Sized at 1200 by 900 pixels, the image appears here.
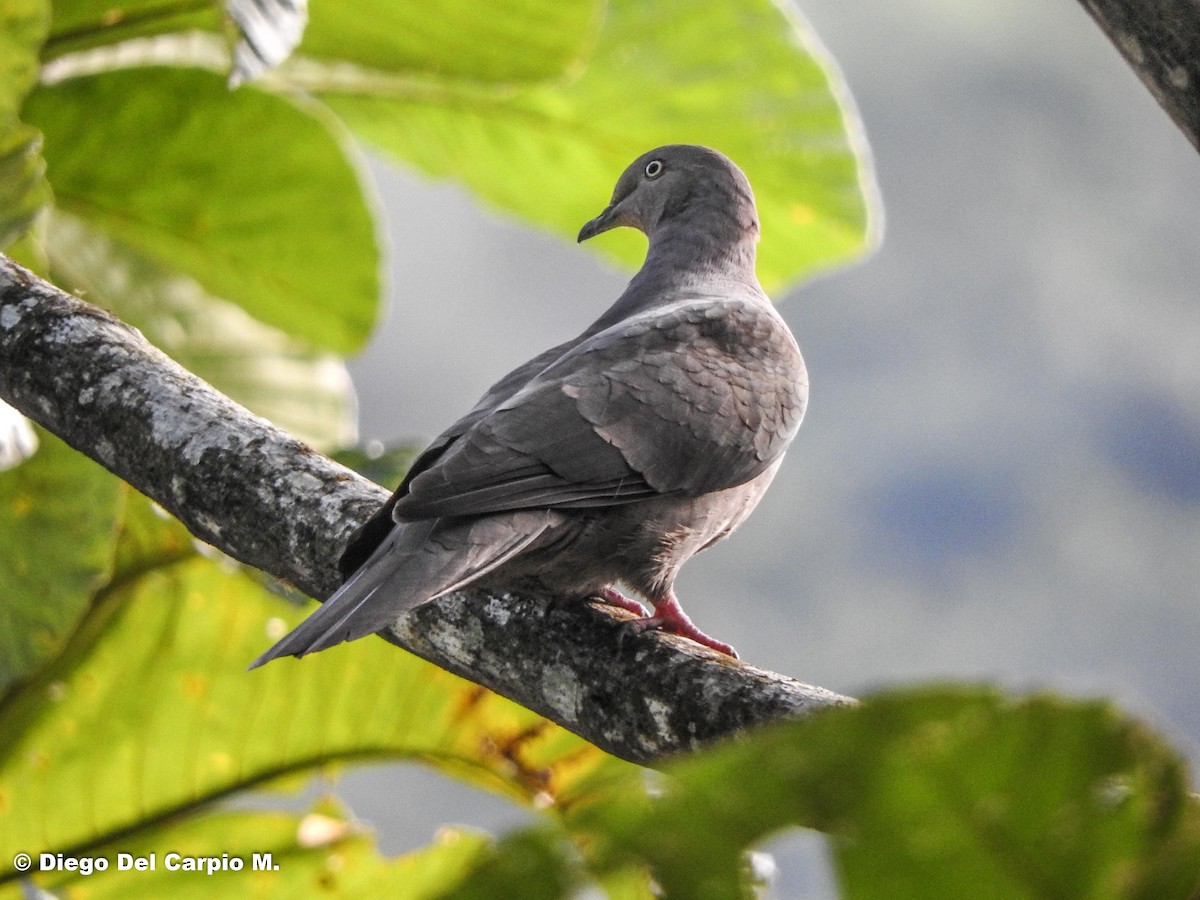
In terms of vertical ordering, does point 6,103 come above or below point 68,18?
below

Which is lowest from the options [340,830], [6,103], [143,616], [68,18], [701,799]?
[701,799]

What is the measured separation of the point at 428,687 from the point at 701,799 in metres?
2.37

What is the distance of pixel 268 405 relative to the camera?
3.97 m

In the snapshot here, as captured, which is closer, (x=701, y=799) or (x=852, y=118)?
(x=701, y=799)

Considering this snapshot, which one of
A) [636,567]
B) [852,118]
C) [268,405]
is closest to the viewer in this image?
[636,567]

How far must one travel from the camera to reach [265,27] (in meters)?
2.78

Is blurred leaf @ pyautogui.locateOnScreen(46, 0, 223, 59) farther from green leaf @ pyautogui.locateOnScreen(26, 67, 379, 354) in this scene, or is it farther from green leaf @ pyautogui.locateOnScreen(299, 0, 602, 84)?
green leaf @ pyautogui.locateOnScreen(299, 0, 602, 84)

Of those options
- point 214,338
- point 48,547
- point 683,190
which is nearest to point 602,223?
point 683,190

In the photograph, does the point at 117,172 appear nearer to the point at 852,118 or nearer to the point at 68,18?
the point at 68,18

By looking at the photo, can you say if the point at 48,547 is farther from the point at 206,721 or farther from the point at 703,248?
the point at 703,248

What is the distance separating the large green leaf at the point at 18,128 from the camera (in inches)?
104

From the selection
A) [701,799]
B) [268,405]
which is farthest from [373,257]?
[701,799]

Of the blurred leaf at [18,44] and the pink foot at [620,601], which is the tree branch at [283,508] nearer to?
the pink foot at [620,601]

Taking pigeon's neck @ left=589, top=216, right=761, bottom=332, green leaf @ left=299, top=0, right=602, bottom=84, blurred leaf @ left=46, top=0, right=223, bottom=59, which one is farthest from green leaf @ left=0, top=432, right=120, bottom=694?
green leaf @ left=299, top=0, right=602, bottom=84
